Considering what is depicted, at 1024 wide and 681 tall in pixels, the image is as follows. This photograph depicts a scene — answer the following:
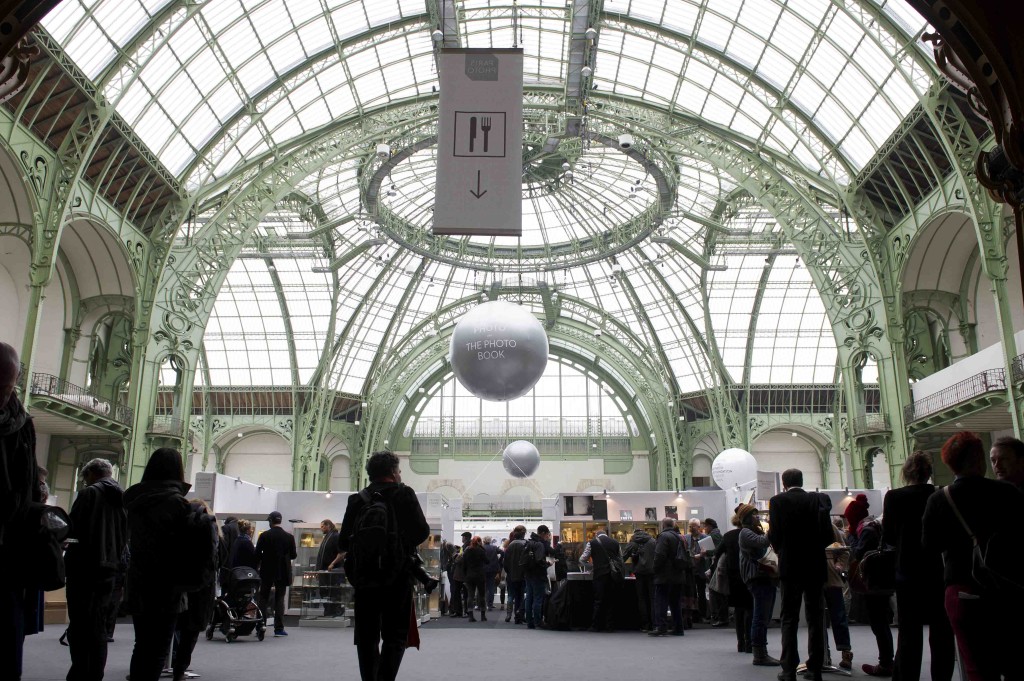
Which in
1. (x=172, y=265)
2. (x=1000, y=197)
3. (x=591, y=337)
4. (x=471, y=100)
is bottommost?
(x=1000, y=197)

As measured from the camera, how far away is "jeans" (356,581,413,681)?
5895 millimetres

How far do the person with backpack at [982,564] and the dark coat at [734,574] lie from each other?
588cm

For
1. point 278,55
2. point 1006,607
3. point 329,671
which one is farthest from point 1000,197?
point 278,55

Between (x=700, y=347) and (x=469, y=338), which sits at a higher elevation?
(x=700, y=347)

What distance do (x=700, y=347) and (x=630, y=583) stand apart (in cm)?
3136

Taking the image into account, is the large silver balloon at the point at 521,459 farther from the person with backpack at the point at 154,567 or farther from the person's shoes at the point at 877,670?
the person with backpack at the point at 154,567

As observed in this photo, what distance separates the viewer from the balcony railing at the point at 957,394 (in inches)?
890

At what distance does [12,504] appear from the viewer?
3939 millimetres

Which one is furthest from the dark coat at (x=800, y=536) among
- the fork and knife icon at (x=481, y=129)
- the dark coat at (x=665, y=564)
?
the fork and knife icon at (x=481, y=129)

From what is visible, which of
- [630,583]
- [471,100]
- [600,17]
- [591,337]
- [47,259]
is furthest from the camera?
[591,337]

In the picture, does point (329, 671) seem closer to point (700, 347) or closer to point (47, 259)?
point (47, 259)

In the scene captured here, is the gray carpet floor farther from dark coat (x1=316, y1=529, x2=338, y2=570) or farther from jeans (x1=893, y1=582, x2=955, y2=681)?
jeans (x1=893, y1=582, x2=955, y2=681)

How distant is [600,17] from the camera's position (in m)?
25.4

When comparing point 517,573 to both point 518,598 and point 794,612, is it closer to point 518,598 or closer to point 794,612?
point 518,598
